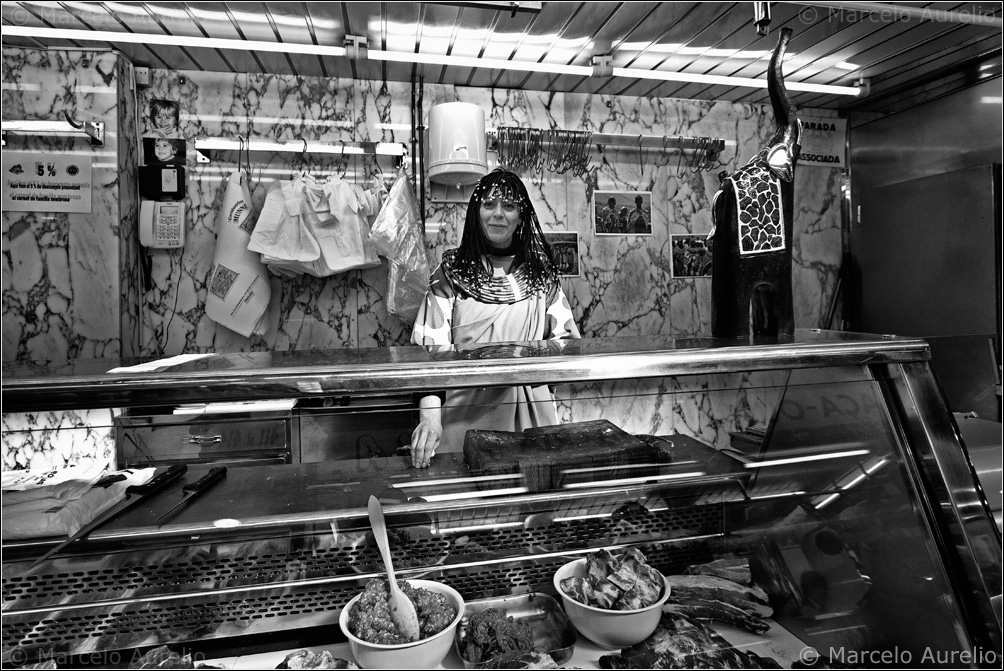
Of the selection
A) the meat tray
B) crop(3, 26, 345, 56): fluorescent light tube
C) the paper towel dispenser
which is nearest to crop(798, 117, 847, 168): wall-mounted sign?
the paper towel dispenser

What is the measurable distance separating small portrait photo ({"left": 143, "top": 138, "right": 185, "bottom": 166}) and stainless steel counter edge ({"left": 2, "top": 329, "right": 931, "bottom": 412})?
2929mm

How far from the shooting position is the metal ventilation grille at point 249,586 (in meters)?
1.12

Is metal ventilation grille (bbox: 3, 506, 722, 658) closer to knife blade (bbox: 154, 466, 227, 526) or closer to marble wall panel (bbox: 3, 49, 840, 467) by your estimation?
knife blade (bbox: 154, 466, 227, 526)

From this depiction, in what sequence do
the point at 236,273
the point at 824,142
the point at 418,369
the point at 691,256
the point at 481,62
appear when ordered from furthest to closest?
the point at 824,142 → the point at 691,256 → the point at 236,273 → the point at 481,62 → the point at 418,369

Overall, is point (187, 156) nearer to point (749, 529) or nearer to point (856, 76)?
point (749, 529)

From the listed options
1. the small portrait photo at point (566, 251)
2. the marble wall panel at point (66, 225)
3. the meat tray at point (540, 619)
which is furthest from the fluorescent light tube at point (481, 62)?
the meat tray at point (540, 619)

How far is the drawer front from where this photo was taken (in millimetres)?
1064

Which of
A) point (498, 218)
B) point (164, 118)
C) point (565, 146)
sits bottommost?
point (498, 218)

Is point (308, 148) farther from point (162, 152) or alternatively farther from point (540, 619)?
point (540, 619)

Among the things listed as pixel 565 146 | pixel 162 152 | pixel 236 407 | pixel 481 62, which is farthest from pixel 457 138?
pixel 236 407

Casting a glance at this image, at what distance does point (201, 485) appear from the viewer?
1164 millimetres

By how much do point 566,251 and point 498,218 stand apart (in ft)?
4.09

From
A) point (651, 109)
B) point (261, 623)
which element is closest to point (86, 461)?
point (261, 623)

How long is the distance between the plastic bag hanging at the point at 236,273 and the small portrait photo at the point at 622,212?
7.60 feet
